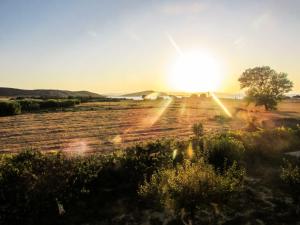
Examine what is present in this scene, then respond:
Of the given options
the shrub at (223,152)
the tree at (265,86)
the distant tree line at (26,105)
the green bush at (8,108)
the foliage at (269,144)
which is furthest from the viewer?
the tree at (265,86)

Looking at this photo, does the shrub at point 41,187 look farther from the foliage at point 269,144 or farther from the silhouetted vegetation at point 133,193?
the foliage at point 269,144

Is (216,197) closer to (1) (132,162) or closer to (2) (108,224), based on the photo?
(2) (108,224)

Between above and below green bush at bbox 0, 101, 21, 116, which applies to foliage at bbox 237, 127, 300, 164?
above

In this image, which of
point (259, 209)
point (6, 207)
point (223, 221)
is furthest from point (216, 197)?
point (6, 207)

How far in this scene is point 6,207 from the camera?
6.50 metres

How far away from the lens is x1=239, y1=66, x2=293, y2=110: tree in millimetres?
58594

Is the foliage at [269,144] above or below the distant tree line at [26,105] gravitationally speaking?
above

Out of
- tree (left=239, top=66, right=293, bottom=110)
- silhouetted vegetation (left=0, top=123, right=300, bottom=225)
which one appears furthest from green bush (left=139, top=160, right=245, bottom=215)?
tree (left=239, top=66, right=293, bottom=110)

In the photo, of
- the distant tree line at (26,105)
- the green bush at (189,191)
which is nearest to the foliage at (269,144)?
the green bush at (189,191)

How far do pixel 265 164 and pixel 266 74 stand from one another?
54923mm

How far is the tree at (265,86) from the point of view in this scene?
58594 mm

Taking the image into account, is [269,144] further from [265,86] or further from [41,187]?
[265,86]

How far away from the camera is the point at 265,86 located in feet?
198

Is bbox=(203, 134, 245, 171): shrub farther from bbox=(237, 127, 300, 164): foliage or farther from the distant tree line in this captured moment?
the distant tree line
